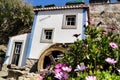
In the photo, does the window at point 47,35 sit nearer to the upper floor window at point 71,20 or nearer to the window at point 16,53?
the upper floor window at point 71,20

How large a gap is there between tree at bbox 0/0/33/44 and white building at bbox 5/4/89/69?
8237 mm

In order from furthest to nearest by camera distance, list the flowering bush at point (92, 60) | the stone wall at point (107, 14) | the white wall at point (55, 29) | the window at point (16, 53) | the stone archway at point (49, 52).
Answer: the stone wall at point (107, 14) → the window at point (16, 53) → the white wall at point (55, 29) → the stone archway at point (49, 52) → the flowering bush at point (92, 60)

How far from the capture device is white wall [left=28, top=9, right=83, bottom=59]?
50.5 feet

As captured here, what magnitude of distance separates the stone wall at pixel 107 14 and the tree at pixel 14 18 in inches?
308

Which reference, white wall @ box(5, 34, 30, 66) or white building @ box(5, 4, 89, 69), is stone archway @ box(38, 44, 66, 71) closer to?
white building @ box(5, 4, 89, 69)

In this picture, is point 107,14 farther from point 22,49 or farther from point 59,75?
point 59,75

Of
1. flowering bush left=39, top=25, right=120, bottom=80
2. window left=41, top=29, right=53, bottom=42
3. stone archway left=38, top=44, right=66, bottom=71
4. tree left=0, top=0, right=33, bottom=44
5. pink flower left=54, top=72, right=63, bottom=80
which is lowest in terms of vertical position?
pink flower left=54, top=72, right=63, bottom=80

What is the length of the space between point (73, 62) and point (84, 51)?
0.92 feet

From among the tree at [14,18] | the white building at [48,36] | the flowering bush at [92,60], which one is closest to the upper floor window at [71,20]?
the white building at [48,36]

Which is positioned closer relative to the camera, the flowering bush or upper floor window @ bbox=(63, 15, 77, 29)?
the flowering bush

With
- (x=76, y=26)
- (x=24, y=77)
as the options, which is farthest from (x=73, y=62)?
(x=76, y=26)

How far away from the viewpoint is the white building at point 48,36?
15.2 metres

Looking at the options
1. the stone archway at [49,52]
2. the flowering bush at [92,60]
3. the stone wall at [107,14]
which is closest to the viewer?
the flowering bush at [92,60]

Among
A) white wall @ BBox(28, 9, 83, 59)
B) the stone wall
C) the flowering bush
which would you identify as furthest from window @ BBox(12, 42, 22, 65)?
the flowering bush
